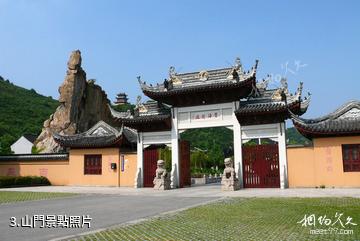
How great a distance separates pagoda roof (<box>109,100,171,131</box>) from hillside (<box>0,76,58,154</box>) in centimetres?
3184

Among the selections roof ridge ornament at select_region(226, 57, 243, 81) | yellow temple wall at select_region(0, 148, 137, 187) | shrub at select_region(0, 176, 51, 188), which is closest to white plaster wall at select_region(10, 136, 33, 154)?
yellow temple wall at select_region(0, 148, 137, 187)

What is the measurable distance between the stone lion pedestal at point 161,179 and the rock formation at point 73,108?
21370 millimetres

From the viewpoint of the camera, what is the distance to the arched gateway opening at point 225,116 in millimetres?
19531

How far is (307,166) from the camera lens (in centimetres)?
1892

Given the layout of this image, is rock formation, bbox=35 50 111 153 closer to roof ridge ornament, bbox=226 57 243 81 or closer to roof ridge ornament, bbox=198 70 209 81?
roof ridge ornament, bbox=198 70 209 81

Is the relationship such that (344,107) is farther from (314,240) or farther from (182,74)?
(314,240)

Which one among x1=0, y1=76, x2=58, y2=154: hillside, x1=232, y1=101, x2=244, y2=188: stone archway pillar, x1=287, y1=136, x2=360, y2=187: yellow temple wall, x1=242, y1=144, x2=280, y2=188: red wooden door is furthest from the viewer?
x1=0, y1=76, x2=58, y2=154: hillside

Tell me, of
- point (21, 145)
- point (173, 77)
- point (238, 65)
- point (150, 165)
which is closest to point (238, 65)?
point (238, 65)

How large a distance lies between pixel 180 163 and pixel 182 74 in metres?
5.33

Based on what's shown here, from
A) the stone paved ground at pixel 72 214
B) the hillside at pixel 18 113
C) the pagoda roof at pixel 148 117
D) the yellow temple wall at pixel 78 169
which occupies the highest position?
the hillside at pixel 18 113

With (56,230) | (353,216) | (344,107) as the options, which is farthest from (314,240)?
(344,107)

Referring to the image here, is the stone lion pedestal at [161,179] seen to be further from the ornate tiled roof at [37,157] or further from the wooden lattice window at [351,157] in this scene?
the wooden lattice window at [351,157]

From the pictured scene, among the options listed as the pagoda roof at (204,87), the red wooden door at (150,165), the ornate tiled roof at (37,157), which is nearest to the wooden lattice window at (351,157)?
the pagoda roof at (204,87)

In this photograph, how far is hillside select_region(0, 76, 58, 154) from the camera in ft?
198
